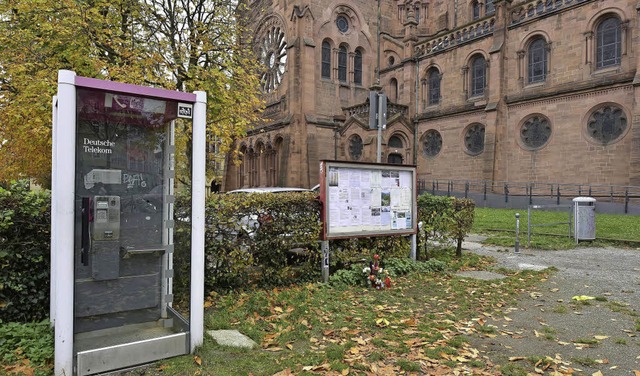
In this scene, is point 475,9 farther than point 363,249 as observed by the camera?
Yes

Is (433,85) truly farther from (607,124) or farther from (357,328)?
(357,328)

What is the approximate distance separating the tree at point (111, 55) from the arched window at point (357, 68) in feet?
73.5

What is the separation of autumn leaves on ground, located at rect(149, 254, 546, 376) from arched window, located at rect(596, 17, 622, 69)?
19.6 metres

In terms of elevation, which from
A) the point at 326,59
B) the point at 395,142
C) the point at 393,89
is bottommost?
the point at 395,142

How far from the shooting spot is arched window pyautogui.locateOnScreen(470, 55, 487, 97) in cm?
2681

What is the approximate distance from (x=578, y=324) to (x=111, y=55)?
1183 cm

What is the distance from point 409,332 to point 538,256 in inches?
275

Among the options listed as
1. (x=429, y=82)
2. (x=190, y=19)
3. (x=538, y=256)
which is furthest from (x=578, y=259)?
(x=429, y=82)

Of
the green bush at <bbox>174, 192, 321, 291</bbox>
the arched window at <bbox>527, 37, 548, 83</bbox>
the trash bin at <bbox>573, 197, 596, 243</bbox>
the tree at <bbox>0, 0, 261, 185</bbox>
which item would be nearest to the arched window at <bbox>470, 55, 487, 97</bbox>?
the arched window at <bbox>527, 37, 548, 83</bbox>

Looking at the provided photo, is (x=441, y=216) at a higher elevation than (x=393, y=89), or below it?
below

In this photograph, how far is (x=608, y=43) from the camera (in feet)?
69.3

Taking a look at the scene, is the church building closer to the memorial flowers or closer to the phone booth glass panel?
the memorial flowers

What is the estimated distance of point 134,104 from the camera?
162 inches

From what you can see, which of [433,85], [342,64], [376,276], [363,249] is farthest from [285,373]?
[342,64]
